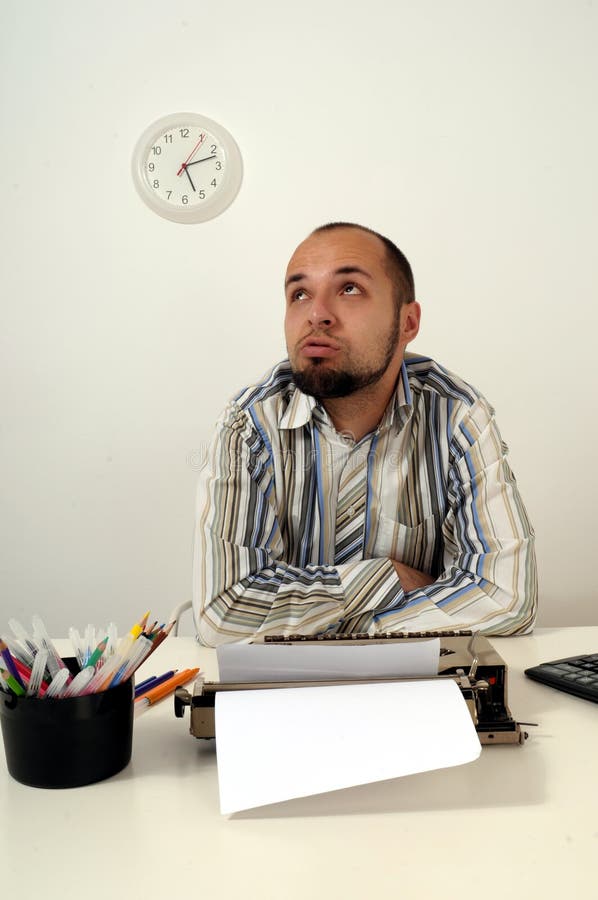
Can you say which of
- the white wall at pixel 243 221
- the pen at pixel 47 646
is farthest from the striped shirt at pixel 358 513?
the white wall at pixel 243 221

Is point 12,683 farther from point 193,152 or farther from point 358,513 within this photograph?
point 193,152

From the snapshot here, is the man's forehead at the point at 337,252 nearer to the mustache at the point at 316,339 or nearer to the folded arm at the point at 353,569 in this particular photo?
the mustache at the point at 316,339

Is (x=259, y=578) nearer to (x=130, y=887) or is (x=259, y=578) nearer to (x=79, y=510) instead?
(x=130, y=887)

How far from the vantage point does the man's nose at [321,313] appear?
1.62 m

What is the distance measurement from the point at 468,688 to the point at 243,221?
211 centimetres

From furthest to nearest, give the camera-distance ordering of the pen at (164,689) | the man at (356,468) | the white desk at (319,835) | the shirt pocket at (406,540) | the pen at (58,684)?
1. the shirt pocket at (406,540)
2. the man at (356,468)
3. the pen at (164,689)
4. the pen at (58,684)
5. the white desk at (319,835)

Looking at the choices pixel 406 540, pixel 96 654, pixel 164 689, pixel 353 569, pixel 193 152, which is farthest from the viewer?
pixel 193 152

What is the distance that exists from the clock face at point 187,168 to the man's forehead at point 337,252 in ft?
3.17

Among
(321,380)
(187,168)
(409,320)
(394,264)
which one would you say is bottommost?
(321,380)

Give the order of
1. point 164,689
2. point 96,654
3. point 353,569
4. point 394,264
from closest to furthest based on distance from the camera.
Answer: point 96,654 < point 164,689 < point 353,569 < point 394,264

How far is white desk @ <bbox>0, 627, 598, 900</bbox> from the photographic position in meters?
0.54

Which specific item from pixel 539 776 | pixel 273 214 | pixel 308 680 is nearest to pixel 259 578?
pixel 308 680

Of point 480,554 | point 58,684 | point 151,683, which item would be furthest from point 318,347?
point 58,684

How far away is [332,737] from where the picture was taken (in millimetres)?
669
